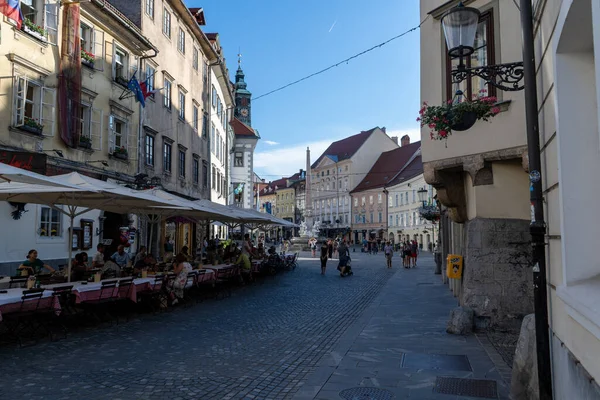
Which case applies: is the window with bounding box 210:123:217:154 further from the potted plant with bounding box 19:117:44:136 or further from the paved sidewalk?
the paved sidewalk

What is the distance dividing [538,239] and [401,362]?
327cm

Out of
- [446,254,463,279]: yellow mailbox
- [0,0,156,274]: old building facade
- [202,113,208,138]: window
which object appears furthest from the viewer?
[202,113,208,138]: window

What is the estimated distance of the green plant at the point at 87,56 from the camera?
18875mm

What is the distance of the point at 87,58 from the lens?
19062mm

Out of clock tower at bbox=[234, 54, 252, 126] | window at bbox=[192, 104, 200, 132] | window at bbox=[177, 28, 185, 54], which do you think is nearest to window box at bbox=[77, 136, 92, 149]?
window at bbox=[177, 28, 185, 54]

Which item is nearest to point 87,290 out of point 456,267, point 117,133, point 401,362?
point 401,362

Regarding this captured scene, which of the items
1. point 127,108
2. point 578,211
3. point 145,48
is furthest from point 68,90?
point 578,211

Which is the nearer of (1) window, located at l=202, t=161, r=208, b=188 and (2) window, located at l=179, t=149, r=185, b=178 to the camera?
(2) window, located at l=179, t=149, r=185, b=178

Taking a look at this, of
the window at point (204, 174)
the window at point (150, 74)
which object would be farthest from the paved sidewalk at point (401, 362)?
the window at point (204, 174)

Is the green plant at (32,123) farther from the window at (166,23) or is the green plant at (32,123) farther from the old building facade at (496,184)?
the old building facade at (496,184)

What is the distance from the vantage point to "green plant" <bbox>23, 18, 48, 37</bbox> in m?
15.8

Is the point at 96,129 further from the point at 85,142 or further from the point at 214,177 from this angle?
the point at 214,177

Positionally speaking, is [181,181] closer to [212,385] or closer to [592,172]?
[212,385]

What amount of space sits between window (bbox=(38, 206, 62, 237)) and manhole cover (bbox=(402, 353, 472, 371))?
13.7m
